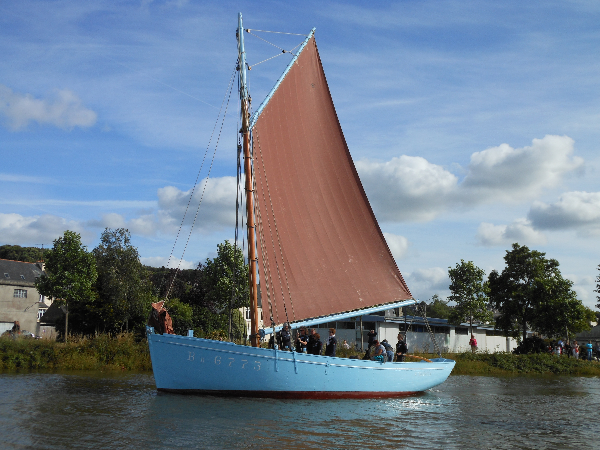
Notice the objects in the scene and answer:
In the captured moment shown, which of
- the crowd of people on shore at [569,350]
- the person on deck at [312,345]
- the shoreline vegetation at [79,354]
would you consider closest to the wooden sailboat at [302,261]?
the person on deck at [312,345]

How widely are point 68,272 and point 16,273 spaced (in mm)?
29157

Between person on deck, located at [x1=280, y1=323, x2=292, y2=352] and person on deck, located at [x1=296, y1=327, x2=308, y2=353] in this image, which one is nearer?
person on deck, located at [x1=280, y1=323, x2=292, y2=352]

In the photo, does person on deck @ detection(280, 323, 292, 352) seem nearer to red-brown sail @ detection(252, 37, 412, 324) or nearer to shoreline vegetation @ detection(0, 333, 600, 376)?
red-brown sail @ detection(252, 37, 412, 324)

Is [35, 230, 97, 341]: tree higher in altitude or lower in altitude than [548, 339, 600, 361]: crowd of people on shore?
higher

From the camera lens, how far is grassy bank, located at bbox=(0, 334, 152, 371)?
2964 cm

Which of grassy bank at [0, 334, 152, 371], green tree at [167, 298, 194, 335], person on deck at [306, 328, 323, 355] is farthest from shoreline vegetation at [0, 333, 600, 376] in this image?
green tree at [167, 298, 194, 335]

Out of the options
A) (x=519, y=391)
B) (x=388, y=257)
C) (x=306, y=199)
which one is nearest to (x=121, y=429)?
(x=306, y=199)

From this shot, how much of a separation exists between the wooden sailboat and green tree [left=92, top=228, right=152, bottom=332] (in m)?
23.2

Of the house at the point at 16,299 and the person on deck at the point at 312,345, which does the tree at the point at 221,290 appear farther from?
the person on deck at the point at 312,345

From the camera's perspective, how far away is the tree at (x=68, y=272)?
3741 centimetres

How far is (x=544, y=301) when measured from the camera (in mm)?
47906

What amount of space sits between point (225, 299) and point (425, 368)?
2636cm

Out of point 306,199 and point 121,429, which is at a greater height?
point 306,199

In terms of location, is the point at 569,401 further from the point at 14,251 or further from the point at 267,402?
the point at 14,251
